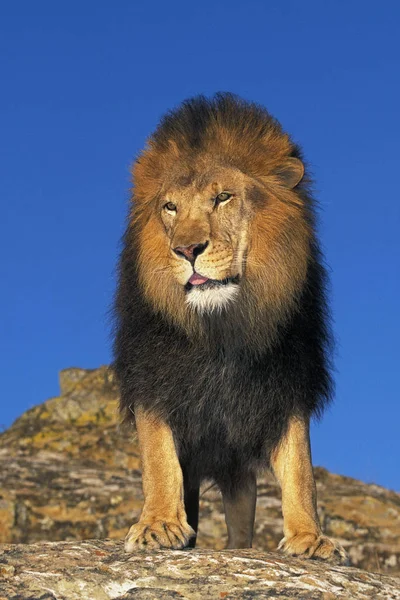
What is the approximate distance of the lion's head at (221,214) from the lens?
194 inches

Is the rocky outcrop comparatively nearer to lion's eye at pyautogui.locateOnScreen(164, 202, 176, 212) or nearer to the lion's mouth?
lion's eye at pyautogui.locateOnScreen(164, 202, 176, 212)

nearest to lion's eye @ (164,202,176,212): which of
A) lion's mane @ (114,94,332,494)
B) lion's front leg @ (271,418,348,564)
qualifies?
lion's mane @ (114,94,332,494)

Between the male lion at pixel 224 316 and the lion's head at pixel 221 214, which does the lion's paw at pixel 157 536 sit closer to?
the male lion at pixel 224 316

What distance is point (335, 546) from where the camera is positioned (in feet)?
16.2

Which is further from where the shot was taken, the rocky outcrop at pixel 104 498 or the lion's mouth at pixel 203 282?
the rocky outcrop at pixel 104 498

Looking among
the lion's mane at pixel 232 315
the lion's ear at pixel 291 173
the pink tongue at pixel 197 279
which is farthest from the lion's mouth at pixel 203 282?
the lion's ear at pixel 291 173

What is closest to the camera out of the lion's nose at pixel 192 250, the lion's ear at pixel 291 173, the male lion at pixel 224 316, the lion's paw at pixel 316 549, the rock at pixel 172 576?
the rock at pixel 172 576

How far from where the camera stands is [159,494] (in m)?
5.10

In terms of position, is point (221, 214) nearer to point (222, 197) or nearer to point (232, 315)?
point (222, 197)

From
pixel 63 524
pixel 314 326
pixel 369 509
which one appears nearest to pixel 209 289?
pixel 314 326

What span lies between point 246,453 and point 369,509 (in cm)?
530

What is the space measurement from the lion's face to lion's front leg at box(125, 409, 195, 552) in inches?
30.6

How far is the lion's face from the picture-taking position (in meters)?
4.82

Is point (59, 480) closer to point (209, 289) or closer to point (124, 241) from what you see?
point (124, 241)
